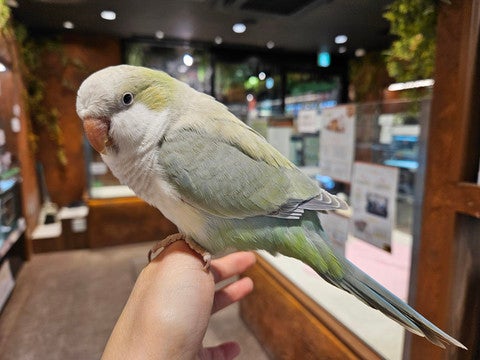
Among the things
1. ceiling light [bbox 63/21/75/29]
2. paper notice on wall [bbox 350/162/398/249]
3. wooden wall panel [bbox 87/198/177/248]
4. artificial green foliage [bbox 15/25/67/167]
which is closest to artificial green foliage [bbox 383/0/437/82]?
paper notice on wall [bbox 350/162/398/249]

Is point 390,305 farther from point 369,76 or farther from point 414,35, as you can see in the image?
point 369,76

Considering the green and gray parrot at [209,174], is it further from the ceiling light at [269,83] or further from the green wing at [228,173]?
the ceiling light at [269,83]

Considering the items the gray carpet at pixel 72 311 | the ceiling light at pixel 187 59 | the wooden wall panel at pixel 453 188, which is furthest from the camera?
the ceiling light at pixel 187 59

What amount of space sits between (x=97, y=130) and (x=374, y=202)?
106 cm

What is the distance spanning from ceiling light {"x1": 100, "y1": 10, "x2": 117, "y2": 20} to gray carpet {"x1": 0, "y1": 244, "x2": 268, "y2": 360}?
8.78 feet

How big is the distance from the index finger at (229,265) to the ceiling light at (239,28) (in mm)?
3570

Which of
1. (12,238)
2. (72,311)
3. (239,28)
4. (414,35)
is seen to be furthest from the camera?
(239,28)

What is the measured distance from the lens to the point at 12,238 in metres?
2.59

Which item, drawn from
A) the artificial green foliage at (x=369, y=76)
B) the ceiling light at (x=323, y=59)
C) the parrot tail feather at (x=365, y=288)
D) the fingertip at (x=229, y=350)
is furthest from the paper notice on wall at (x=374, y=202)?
the ceiling light at (x=323, y=59)

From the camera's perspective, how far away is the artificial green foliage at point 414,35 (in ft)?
3.33

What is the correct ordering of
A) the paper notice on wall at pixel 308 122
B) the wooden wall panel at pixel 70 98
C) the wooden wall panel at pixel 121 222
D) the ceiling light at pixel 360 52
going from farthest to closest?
1. the ceiling light at pixel 360 52
2. the wooden wall panel at pixel 70 98
3. the wooden wall panel at pixel 121 222
4. the paper notice on wall at pixel 308 122

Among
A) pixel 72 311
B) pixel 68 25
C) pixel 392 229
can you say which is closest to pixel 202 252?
pixel 392 229

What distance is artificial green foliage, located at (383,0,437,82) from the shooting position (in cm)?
101

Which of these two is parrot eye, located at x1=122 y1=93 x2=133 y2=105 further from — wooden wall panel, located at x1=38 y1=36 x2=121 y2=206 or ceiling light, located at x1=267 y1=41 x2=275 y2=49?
ceiling light, located at x1=267 y1=41 x2=275 y2=49
